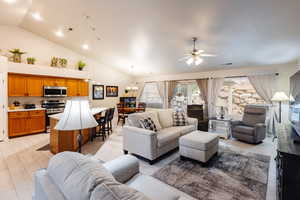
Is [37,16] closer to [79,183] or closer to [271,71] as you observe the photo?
[79,183]

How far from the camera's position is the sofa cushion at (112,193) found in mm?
688

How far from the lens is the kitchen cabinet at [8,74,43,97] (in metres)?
4.68

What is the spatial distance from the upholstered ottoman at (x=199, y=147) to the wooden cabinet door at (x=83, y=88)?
16.2 feet

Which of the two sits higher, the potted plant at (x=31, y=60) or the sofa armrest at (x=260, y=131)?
the potted plant at (x=31, y=60)

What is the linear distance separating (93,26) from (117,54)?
5.81ft

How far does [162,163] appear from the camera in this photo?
9.90 feet

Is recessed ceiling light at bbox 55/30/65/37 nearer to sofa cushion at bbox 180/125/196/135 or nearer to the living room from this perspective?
the living room

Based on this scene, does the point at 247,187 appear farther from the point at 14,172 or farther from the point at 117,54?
the point at 117,54

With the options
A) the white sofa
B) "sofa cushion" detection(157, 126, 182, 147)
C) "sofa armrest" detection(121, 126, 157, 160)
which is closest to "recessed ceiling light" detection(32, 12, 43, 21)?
the white sofa

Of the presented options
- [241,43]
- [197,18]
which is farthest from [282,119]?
[197,18]

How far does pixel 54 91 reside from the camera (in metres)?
5.46

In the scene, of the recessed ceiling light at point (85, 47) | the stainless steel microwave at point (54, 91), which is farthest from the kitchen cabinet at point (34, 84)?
the recessed ceiling light at point (85, 47)

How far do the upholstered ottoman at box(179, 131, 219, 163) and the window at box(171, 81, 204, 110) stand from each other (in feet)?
11.5

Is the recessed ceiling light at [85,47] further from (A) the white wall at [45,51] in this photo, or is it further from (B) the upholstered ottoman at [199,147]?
(B) the upholstered ottoman at [199,147]
